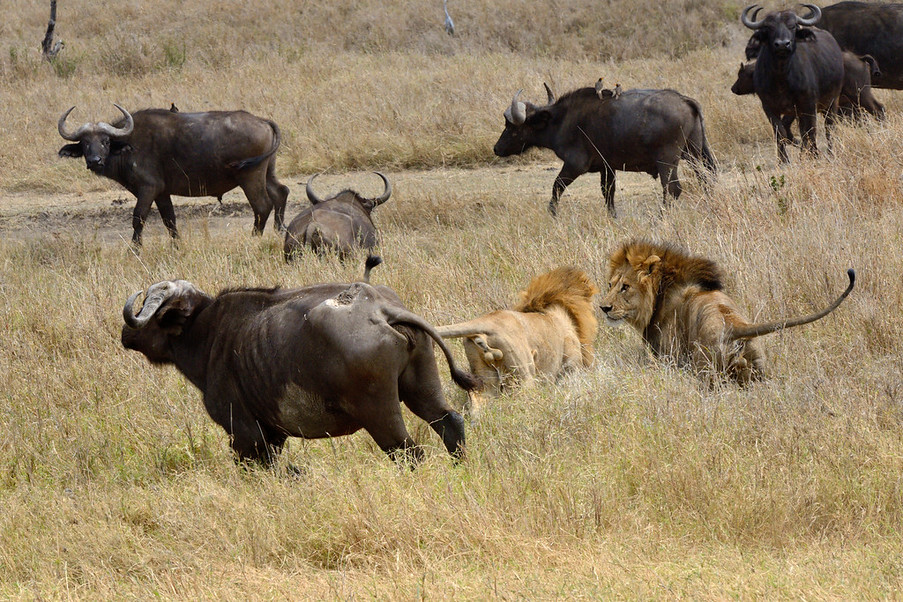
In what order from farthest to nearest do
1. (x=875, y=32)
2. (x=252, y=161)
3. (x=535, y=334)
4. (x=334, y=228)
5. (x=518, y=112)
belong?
(x=875, y=32) < (x=518, y=112) < (x=252, y=161) < (x=334, y=228) < (x=535, y=334)

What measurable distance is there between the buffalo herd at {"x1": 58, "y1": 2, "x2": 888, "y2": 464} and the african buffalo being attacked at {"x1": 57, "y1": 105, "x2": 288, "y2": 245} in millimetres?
17

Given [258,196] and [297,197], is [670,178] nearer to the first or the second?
[258,196]

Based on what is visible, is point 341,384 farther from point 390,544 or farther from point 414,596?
point 414,596

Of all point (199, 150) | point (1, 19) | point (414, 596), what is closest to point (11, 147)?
point (199, 150)

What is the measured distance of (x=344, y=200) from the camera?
39.2 feet

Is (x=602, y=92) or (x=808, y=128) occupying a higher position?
(x=602, y=92)

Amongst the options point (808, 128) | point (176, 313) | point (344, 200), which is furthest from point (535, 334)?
point (808, 128)

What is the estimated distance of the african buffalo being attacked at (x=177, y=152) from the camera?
13.1m

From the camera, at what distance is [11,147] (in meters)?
18.4

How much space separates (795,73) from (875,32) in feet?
12.9

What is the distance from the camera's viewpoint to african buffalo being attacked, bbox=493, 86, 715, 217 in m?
12.1

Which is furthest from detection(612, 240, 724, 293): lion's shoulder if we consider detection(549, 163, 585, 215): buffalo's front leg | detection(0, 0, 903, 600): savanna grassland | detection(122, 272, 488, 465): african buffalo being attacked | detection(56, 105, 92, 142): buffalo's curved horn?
detection(56, 105, 92, 142): buffalo's curved horn

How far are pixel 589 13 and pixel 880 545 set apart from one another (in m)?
26.5

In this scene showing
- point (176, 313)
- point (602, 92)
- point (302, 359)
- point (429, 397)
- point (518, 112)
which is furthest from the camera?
point (518, 112)
